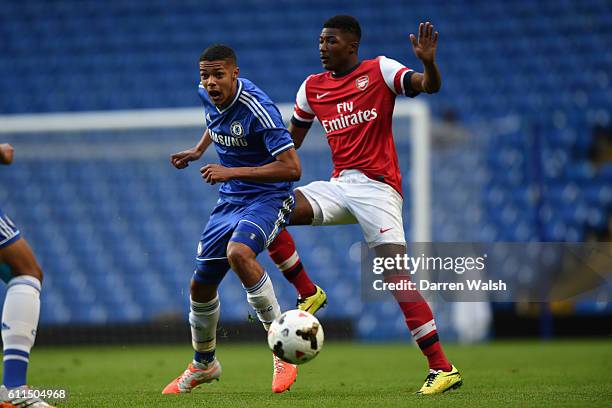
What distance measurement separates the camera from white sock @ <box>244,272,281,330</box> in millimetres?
5445

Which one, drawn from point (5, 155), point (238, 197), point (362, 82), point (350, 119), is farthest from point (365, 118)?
point (5, 155)

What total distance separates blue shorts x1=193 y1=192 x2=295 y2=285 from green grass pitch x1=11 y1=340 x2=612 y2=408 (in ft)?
2.41

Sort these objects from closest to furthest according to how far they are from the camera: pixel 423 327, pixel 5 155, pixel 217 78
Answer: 1. pixel 5 155
2. pixel 217 78
3. pixel 423 327

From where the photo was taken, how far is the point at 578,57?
48.4 ft

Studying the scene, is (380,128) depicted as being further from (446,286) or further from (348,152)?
(446,286)

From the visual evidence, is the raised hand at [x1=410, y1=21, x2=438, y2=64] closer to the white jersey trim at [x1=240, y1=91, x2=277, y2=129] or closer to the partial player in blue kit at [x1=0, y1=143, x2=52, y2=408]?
Answer: the white jersey trim at [x1=240, y1=91, x2=277, y2=129]

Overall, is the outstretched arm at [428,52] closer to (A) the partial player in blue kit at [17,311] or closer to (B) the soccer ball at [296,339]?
(B) the soccer ball at [296,339]

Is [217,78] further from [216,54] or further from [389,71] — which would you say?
[389,71]

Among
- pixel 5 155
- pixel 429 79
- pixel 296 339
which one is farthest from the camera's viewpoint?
pixel 429 79

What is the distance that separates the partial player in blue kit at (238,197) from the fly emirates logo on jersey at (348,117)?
0.58 meters

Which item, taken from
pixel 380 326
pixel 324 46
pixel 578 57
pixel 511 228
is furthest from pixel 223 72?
pixel 578 57

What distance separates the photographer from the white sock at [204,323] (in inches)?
224

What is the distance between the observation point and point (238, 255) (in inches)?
205

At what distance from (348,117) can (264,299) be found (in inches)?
51.9
